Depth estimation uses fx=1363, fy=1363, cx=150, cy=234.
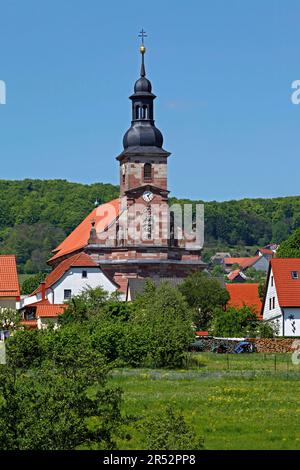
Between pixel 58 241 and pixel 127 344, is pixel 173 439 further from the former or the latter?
pixel 58 241

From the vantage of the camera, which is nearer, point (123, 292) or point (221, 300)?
point (221, 300)

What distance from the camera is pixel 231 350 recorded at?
59.3 meters

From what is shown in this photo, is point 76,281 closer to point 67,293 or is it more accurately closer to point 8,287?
point 67,293

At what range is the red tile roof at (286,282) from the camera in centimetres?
6831

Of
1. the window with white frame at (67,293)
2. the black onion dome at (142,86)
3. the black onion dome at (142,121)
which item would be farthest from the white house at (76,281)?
the black onion dome at (142,86)

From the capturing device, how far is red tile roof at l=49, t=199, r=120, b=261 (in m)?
94.8

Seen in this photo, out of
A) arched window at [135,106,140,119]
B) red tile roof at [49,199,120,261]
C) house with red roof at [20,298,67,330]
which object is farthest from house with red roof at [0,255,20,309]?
arched window at [135,106,140,119]

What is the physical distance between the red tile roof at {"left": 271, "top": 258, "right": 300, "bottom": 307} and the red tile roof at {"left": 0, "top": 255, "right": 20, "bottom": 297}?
13175 millimetres

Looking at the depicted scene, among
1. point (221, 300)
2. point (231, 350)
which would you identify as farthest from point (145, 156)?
point (231, 350)

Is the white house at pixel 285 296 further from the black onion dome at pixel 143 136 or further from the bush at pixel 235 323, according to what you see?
the black onion dome at pixel 143 136

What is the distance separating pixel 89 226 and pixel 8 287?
34.0 m

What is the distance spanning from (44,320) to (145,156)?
2573 cm

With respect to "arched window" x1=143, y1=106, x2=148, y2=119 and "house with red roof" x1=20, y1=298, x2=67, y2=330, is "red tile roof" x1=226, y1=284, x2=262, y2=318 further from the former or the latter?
"arched window" x1=143, y1=106, x2=148, y2=119

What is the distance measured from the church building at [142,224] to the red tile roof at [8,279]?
2006 centimetres
